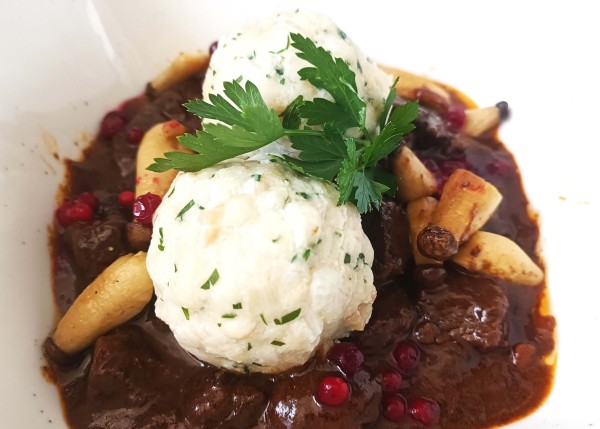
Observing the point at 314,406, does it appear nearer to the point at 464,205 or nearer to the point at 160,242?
the point at 160,242

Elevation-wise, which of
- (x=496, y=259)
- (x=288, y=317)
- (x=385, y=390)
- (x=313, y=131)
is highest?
(x=313, y=131)

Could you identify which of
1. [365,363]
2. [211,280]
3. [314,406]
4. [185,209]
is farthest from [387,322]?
[185,209]

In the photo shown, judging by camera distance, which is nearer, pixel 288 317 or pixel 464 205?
pixel 288 317

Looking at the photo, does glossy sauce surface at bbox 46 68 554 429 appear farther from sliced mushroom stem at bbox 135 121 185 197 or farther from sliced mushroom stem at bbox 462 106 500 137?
sliced mushroom stem at bbox 462 106 500 137

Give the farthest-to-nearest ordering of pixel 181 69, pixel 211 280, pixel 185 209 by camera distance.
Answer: pixel 181 69 → pixel 185 209 → pixel 211 280

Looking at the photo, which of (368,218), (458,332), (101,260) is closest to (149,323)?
(101,260)

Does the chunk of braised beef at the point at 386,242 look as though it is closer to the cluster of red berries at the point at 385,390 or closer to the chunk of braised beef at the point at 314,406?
the cluster of red berries at the point at 385,390

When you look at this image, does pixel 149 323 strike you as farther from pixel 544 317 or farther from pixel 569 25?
pixel 569 25

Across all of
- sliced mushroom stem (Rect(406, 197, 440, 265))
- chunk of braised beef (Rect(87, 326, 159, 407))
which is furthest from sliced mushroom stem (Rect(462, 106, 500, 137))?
chunk of braised beef (Rect(87, 326, 159, 407))
